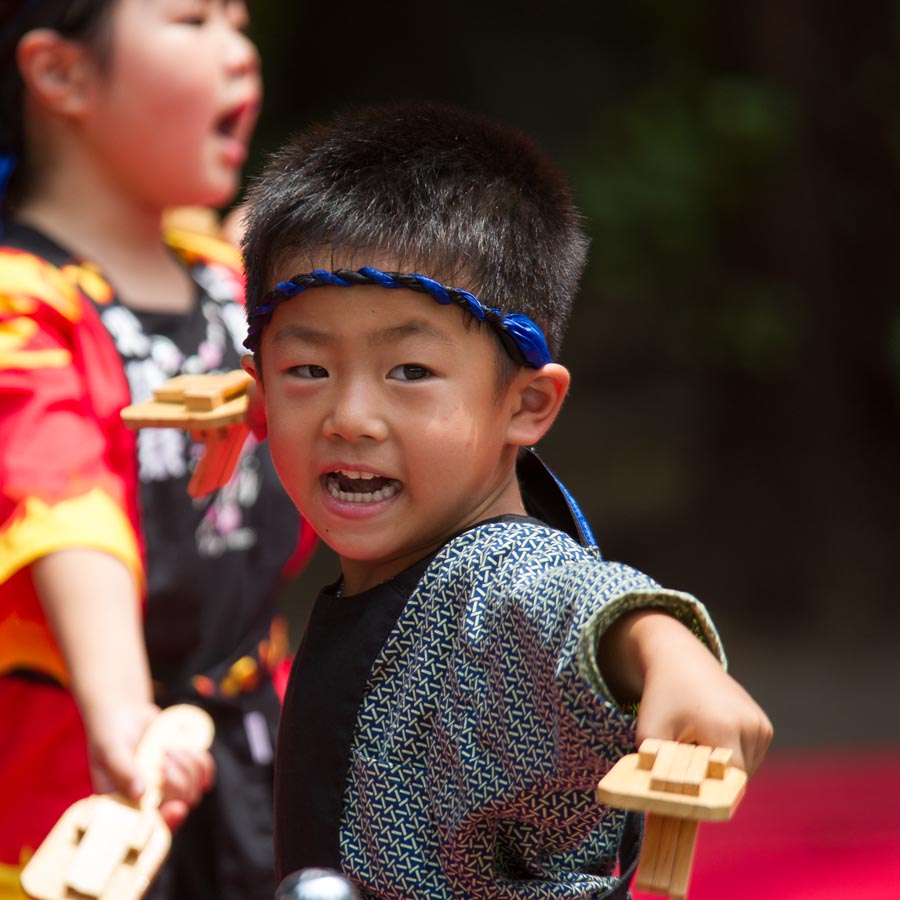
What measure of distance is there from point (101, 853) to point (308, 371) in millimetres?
379

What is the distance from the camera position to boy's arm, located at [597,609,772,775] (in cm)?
80

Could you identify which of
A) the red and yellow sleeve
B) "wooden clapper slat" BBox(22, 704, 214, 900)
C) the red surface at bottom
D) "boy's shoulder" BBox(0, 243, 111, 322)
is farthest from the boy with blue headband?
the red surface at bottom

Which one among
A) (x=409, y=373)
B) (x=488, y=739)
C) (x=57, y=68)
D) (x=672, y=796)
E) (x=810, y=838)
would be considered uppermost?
(x=57, y=68)

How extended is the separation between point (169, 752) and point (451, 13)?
502 centimetres

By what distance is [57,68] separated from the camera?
1708 millimetres

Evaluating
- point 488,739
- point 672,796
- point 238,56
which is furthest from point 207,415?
point 672,796

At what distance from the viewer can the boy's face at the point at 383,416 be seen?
1076 mm

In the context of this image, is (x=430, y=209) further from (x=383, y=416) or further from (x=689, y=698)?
(x=689, y=698)

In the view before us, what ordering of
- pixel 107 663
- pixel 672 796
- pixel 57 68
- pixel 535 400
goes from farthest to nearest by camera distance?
pixel 57 68 < pixel 107 663 < pixel 535 400 < pixel 672 796

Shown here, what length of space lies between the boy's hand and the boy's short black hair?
0.39 metres

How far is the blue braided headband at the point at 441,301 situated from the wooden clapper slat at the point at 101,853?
0.39 m

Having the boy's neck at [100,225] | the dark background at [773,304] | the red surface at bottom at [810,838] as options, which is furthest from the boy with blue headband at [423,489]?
the dark background at [773,304]

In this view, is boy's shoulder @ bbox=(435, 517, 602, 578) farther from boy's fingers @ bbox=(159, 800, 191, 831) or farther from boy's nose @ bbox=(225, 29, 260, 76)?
boy's nose @ bbox=(225, 29, 260, 76)

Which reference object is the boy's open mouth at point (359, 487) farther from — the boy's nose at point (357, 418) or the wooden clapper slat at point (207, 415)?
the wooden clapper slat at point (207, 415)
